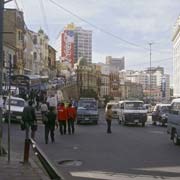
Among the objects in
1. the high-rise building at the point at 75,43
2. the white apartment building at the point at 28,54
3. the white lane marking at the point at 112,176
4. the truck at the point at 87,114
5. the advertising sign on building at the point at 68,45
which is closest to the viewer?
the white lane marking at the point at 112,176

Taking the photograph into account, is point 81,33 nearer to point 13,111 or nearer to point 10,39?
point 10,39

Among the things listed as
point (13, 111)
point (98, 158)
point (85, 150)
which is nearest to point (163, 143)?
point (85, 150)

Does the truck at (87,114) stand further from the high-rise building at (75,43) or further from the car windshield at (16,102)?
the high-rise building at (75,43)

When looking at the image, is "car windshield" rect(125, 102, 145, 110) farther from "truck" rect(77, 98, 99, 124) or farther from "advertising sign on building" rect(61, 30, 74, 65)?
"advertising sign on building" rect(61, 30, 74, 65)

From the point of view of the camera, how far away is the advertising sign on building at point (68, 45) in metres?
122

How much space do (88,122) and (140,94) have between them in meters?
133

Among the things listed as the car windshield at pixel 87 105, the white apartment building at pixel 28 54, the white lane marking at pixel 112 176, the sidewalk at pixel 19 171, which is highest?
the white apartment building at pixel 28 54

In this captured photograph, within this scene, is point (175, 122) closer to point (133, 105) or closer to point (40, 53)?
point (133, 105)

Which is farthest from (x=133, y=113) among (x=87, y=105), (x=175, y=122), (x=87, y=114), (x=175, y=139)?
(x=175, y=122)

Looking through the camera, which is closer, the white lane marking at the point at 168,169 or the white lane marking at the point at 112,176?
the white lane marking at the point at 112,176

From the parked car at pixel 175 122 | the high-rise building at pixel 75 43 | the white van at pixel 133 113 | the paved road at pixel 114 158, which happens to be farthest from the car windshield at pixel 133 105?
the high-rise building at pixel 75 43

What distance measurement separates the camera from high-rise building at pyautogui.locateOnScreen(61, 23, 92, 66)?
121 m

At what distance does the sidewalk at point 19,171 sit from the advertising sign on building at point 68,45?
10633cm

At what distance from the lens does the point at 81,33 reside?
122 meters
